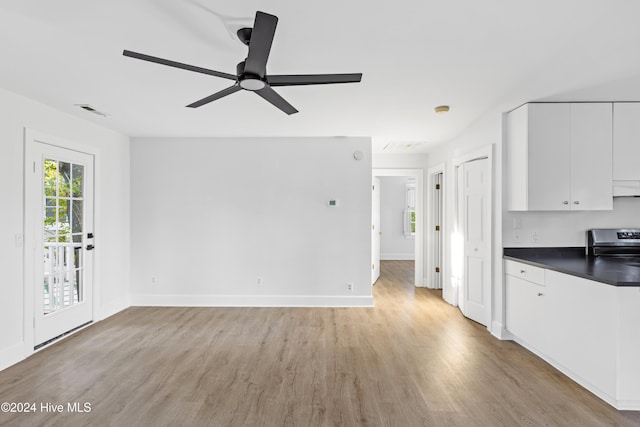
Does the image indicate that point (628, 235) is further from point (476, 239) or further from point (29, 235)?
point (29, 235)

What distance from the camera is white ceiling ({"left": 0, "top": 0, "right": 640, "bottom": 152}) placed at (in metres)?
1.66

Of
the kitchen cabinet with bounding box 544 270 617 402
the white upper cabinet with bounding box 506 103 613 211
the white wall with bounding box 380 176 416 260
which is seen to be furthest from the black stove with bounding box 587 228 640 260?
the white wall with bounding box 380 176 416 260

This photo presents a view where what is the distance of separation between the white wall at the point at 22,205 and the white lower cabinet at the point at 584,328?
4831mm

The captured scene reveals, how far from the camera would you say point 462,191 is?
4.22 m

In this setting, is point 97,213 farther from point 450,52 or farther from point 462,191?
point 462,191

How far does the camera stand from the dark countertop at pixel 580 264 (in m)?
2.28

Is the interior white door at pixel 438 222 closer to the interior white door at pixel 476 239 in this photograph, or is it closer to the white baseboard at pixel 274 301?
the interior white door at pixel 476 239

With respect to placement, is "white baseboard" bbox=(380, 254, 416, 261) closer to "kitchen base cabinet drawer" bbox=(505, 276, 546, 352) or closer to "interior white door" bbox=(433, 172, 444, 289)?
"interior white door" bbox=(433, 172, 444, 289)

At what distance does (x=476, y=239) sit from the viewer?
12.8ft

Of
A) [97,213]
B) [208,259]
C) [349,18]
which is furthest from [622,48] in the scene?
[97,213]

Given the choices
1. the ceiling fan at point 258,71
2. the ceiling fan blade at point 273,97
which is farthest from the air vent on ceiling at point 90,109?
the ceiling fan blade at point 273,97

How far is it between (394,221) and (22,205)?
7827mm

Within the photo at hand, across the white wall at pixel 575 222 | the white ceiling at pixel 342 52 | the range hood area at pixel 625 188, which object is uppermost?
the white ceiling at pixel 342 52

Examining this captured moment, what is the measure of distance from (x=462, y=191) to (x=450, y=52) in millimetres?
2505
